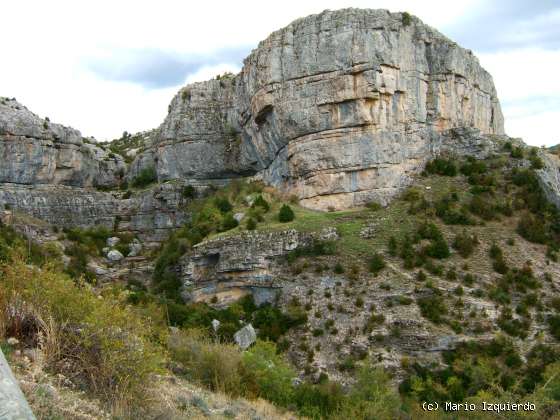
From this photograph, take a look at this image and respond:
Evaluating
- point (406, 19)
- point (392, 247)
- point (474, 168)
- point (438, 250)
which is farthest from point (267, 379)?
point (406, 19)

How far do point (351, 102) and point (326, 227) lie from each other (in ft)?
24.3

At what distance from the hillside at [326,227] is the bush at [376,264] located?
10 cm

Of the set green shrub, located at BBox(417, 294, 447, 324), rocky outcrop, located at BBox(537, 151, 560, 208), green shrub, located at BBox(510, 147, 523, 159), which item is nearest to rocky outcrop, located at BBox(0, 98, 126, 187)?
green shrub, located at BBox(417, 294, 447, 324)

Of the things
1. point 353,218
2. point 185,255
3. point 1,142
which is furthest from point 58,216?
point 353,218

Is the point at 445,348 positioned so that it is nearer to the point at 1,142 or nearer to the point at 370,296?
the point at 370,296

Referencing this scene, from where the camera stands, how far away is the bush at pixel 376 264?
31422mm

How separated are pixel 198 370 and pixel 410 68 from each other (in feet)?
84.1

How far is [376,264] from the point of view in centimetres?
3150

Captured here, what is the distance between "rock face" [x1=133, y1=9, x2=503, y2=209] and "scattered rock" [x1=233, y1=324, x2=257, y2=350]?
32.7 feet

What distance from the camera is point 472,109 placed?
4341 centimetres

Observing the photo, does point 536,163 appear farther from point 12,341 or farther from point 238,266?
point 12,341

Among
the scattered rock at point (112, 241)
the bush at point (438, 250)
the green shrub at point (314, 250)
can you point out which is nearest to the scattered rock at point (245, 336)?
the green shrub at point (314, 250)

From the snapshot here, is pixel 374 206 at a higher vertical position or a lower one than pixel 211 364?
higher

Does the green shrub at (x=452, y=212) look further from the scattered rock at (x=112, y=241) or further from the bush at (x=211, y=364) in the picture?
the scattered rock at (x=112, y=241)
